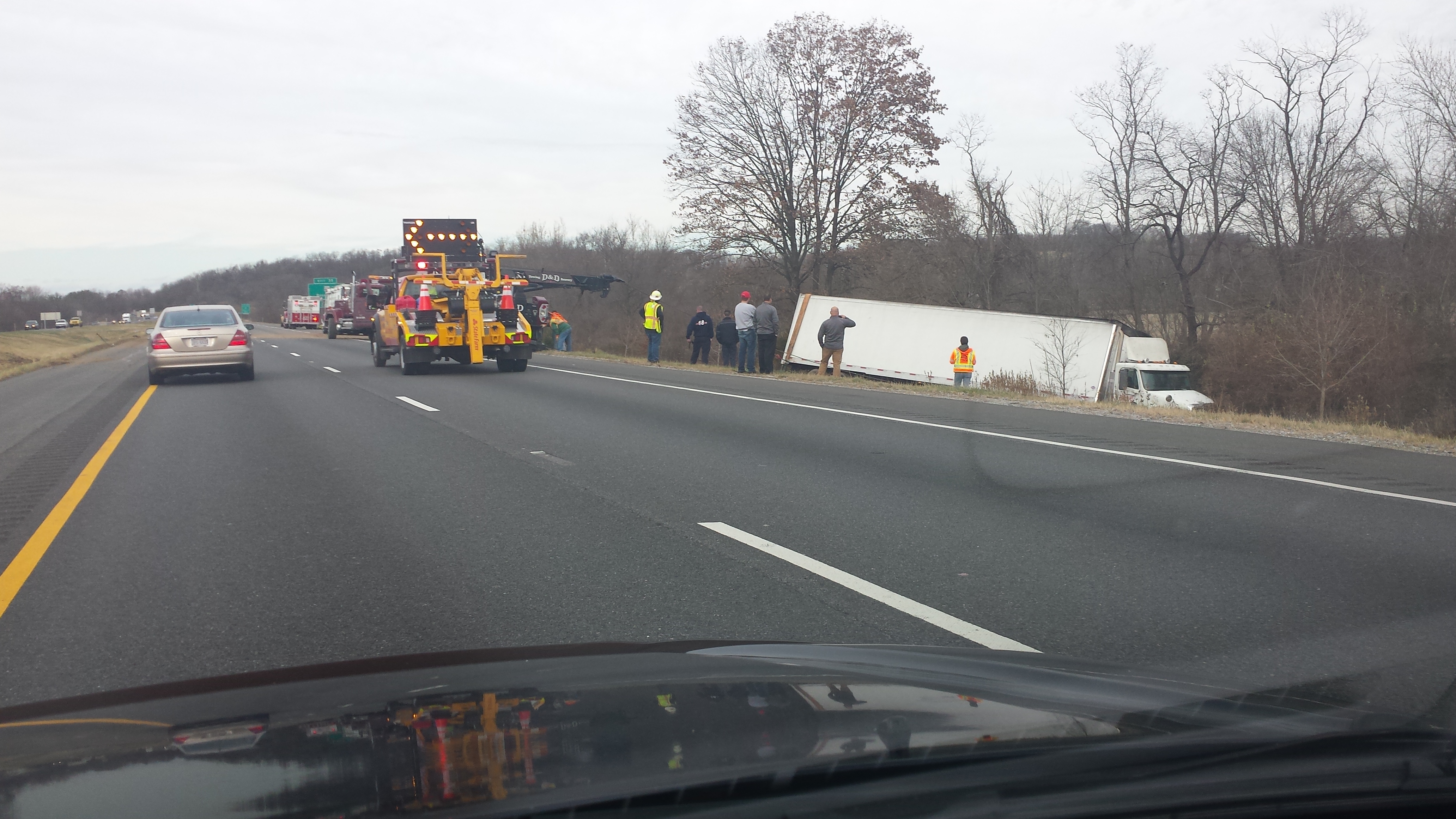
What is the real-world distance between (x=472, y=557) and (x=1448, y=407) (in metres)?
24.0

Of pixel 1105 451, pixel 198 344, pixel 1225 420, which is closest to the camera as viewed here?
pixel 1105 451

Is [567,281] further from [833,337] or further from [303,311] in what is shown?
[303,311]

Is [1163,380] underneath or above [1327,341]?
underneath

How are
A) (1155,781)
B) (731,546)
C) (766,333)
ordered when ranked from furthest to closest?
(766,333)
(731,546)
(1155,781)

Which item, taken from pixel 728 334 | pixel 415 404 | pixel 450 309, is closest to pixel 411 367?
pixel 450 309

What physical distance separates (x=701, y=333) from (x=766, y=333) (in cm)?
365

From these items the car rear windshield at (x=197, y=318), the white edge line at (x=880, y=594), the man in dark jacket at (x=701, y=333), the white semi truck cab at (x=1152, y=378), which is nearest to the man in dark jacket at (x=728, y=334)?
the man in dark jacket at (x=701, y=333)

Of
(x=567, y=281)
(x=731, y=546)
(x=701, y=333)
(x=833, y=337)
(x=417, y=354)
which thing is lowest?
(x=731, y=546)

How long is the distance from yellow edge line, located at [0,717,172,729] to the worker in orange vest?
76.8ft

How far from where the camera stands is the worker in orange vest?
25.2 metres

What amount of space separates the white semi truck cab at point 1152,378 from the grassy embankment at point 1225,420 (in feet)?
26.1

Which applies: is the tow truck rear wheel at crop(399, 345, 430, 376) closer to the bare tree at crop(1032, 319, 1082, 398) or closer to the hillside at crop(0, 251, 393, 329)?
the bare tree at crop(1032, 319, 1082, 398)

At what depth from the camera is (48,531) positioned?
268 inches

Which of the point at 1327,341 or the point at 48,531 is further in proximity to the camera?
the point at 1327,341
